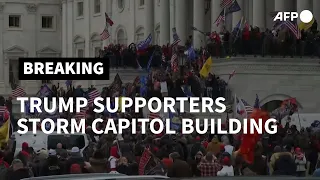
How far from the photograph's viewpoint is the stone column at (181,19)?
56881 mm

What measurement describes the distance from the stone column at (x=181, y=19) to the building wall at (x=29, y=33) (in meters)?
29.1

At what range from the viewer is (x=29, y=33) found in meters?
85.9

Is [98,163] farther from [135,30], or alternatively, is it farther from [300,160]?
[135,30]

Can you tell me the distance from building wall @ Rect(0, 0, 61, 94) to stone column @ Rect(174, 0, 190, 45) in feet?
95.4

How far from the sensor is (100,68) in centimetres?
2530

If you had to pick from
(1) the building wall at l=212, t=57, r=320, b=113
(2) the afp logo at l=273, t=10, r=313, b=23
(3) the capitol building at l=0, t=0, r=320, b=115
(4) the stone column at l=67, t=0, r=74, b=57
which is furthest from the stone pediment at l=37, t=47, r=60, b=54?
(1) the building wall at l=212, t=57, r=320, b=113

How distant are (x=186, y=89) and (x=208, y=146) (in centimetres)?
1519

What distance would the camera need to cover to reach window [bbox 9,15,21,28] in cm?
8575

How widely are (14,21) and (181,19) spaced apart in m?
31.9

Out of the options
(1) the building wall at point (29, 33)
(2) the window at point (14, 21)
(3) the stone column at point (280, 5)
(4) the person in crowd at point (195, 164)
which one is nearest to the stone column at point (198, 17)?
(3) the stone column at point (280, 5)

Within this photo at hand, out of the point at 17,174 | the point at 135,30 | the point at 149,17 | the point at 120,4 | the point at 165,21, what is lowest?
the point at 17,174

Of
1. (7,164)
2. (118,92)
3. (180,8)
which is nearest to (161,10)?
(180,8)

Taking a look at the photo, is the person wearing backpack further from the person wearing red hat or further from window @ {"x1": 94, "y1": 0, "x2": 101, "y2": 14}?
window @ {"x1": 94, "y1": 0, "x2": 101, "y2": 14}

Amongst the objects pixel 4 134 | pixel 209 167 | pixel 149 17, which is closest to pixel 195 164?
pixel 209 167
